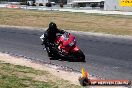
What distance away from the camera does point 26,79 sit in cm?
1073

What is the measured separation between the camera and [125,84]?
10.1 meters

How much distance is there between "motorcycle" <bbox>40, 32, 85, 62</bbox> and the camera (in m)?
14.6

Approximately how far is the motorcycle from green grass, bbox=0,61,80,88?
8.08 ft

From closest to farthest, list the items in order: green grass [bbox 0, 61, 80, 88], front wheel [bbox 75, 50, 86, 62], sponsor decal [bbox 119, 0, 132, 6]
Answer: green grass [bbox 0, 61, 80, 88] < front wheel [bbox 75, 50, 86, 62] < sponsor decal [bbox 119, 0, 132, 6]

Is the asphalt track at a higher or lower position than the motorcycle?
lower

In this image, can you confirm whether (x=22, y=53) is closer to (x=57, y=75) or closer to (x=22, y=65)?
(x=22, y=65)

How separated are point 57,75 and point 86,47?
7.62m

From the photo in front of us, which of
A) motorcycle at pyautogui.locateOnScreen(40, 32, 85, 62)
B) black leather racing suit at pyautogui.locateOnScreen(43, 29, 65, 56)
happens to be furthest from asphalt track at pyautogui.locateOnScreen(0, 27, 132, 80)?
black leather racing suit at pyautogui.locateOnScreen(43, 29, 65, 56)

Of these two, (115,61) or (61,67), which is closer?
(61,67)

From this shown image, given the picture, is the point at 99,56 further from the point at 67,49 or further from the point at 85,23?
the point at 85,23

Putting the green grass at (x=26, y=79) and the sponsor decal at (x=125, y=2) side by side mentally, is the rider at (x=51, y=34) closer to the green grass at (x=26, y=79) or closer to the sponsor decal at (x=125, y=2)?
the green grass at (x=26, y=79)

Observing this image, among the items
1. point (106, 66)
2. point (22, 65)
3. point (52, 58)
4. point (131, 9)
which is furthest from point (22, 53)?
point (131, 9)

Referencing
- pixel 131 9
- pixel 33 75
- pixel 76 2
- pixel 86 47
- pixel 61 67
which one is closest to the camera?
pixel 33 75

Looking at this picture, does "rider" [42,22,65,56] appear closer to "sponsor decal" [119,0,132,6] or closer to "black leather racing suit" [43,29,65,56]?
"black leather racing suit" [43,29,65,56]
